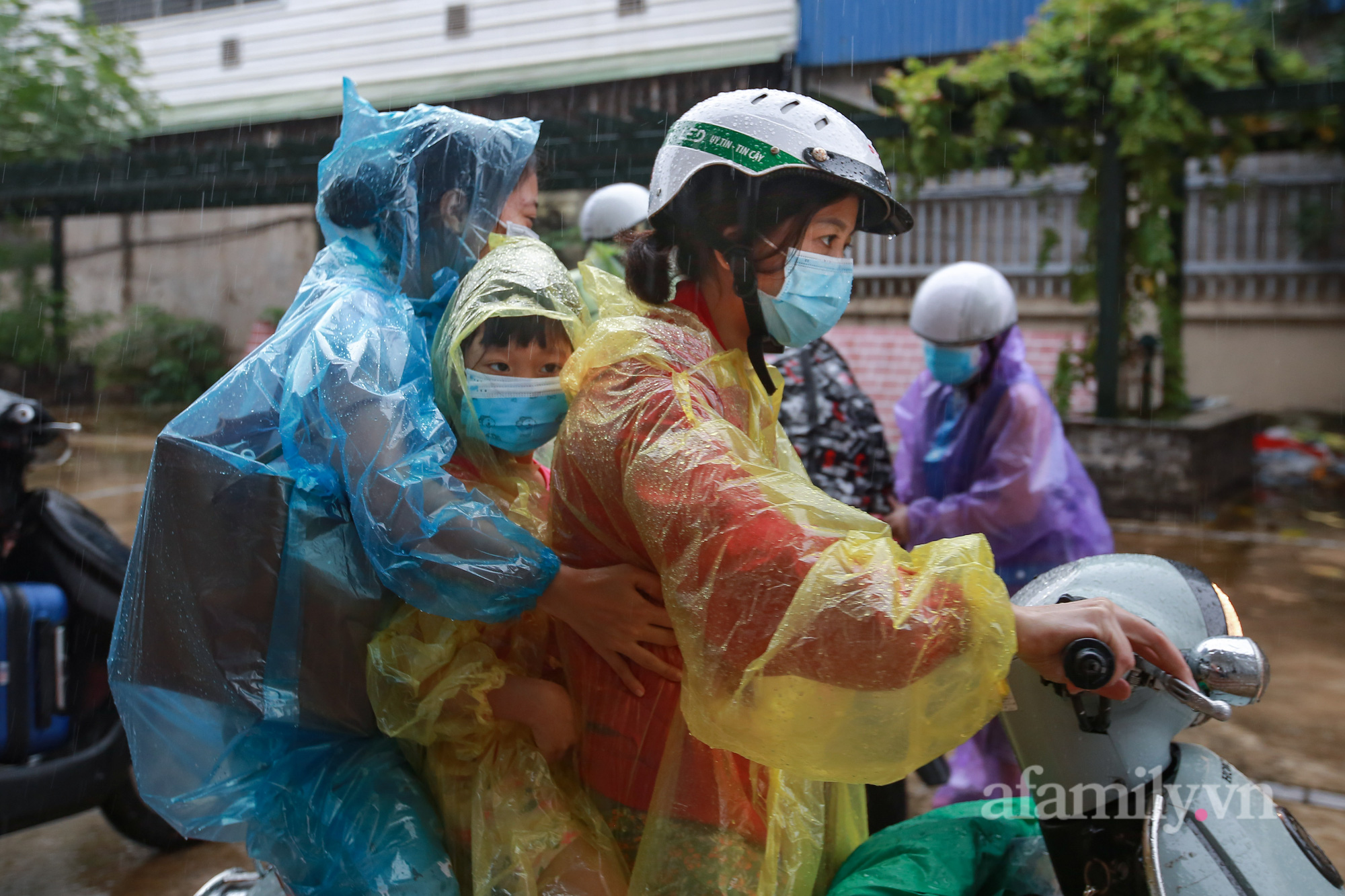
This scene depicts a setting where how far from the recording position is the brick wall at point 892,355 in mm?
10328

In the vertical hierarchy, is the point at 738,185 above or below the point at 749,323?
above

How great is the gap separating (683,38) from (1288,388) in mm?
6770

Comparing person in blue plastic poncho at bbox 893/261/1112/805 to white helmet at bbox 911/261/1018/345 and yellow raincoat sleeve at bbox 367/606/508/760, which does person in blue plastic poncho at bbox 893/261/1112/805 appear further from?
yellow raincoat sleeve at bbox 367/606/508/760

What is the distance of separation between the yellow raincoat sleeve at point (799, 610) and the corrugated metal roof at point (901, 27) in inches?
370

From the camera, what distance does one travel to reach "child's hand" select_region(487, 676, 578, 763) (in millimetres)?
1582

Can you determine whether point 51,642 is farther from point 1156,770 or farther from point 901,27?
point 901,27

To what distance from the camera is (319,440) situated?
166 centimetres

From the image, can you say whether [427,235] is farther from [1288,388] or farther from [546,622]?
[1288,388]

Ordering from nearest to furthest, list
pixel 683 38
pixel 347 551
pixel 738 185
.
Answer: pixel 738 185, pixel 347 551, pixel 683 38

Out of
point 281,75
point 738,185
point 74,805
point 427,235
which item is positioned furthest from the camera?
point 281,75

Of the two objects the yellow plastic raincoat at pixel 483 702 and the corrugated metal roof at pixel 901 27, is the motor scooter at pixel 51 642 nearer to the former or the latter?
the yellow plastic raincoat at pixel 483 702

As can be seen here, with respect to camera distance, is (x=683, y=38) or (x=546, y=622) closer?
(x=546, y=622)

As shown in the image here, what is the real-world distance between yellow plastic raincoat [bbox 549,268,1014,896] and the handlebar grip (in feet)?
0.44

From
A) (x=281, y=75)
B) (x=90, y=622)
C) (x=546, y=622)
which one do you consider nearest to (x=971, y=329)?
(x=546, y=622)
